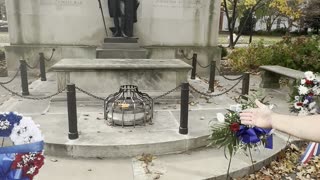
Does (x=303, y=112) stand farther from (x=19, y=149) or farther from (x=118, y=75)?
(x=118, y=75)

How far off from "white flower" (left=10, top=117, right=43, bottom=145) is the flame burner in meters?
3.07

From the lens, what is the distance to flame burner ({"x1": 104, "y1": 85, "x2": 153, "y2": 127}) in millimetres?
5895

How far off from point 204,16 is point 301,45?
12.5 feet

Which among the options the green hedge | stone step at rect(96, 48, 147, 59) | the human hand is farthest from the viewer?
the green hedge

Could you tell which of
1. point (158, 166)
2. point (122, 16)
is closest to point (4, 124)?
point (158, 166)

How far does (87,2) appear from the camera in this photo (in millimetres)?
11891

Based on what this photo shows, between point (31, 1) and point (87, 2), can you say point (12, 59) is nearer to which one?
point (31, 1)

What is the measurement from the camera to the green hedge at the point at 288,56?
1098 cm

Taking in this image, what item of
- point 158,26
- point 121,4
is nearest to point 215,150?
point 121,4

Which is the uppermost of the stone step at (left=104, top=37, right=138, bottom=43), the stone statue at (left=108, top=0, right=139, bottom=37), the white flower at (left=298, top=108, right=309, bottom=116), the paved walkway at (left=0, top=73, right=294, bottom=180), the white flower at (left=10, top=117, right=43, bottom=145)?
the stone statue at (left=108, top=0, right=139, bottom=37)

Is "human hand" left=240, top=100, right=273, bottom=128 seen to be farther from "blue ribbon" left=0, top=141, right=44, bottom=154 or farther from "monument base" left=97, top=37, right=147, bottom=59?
"monument base" left=97, top=37, right=147, bottom=59

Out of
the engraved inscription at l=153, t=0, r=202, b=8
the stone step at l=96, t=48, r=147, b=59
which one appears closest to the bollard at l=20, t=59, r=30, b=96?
the stone step at l=96, t=48, r=147, b=59

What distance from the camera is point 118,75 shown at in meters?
7.68

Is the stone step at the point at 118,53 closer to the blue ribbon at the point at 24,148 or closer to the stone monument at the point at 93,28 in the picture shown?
the stone monument at the point at 93,28
